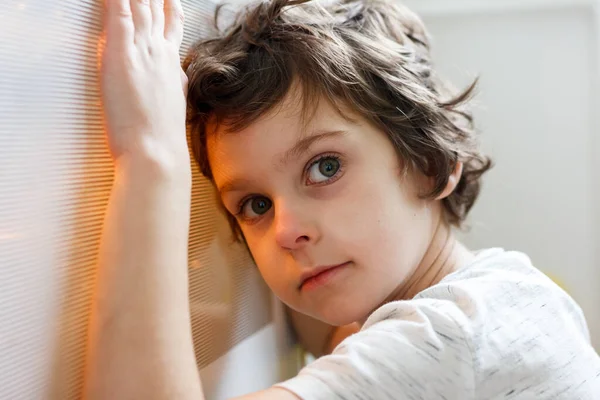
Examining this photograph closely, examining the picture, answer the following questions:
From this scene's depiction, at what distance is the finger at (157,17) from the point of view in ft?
1.64

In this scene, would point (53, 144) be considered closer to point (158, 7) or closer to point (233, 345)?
A: point (158, 7)

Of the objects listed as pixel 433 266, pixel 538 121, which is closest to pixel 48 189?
pixel 433 266

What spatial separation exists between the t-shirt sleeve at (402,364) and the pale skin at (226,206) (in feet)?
0.11

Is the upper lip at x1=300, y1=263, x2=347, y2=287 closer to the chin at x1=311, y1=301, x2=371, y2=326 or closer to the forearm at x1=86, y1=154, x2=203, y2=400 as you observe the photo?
the chin at x1=311, y1=301, x2=371, y2=326

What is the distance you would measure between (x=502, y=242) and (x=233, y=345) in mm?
546

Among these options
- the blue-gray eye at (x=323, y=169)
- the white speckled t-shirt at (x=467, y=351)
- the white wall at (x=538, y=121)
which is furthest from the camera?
the white wall at (x=538, y=121)

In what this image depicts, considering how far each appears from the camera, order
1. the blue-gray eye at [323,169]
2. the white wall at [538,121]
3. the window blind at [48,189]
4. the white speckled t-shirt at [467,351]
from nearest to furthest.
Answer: the window blind at [48,189], the white speckled t-shirt at [467,351], the blue-gray eye at [323,169], the white wall at [538,121]

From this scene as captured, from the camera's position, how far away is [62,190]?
0.41 meters

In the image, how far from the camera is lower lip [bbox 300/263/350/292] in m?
0.58

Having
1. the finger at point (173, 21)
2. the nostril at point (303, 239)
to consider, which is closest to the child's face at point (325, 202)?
the nostril at point (303, 239)

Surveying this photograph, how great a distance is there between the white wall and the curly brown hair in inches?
13.8

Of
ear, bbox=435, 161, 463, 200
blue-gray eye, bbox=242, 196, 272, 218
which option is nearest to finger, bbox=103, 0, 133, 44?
blue-gray eye, bbox=242, 196, 272, 218

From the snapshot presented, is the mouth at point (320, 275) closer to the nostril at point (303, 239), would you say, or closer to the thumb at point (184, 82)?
the nostril at point (303, 239)

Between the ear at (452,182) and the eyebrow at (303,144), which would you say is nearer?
the eyebrow at (303,144)
